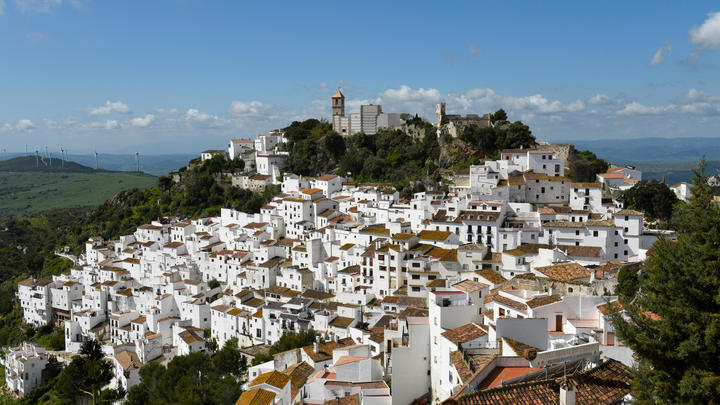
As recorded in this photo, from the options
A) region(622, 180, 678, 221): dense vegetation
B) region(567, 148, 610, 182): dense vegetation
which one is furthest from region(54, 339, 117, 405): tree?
region(567, 148, 610, 182): dense vegetation

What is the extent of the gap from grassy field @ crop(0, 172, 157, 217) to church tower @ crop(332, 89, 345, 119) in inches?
3281

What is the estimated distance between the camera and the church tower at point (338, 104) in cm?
6656

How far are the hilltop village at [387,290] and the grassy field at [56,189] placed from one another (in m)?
85.7

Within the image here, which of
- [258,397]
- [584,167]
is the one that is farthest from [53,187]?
[258,397]

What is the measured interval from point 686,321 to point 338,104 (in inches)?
2395

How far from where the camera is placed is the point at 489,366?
11273 millimetres

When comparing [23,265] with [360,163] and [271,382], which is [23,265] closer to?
[360,163]

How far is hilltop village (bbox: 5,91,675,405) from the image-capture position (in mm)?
14273

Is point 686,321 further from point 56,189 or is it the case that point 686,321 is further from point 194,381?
point 56,189

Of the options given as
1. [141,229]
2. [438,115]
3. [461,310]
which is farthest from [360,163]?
[461,310]

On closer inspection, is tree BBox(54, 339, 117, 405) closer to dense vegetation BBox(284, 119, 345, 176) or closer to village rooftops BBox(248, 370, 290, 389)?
village rooftops BBox(248, 370, 290, 389)

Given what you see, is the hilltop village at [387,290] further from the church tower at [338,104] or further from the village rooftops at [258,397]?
the church tower at [338,104]

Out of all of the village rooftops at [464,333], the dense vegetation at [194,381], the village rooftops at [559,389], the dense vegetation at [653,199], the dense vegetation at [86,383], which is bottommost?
the dense vegetation at [86,383]

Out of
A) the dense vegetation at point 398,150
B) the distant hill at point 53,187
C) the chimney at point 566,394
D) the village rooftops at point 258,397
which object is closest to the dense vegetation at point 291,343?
the village rooftops at point 258,397
